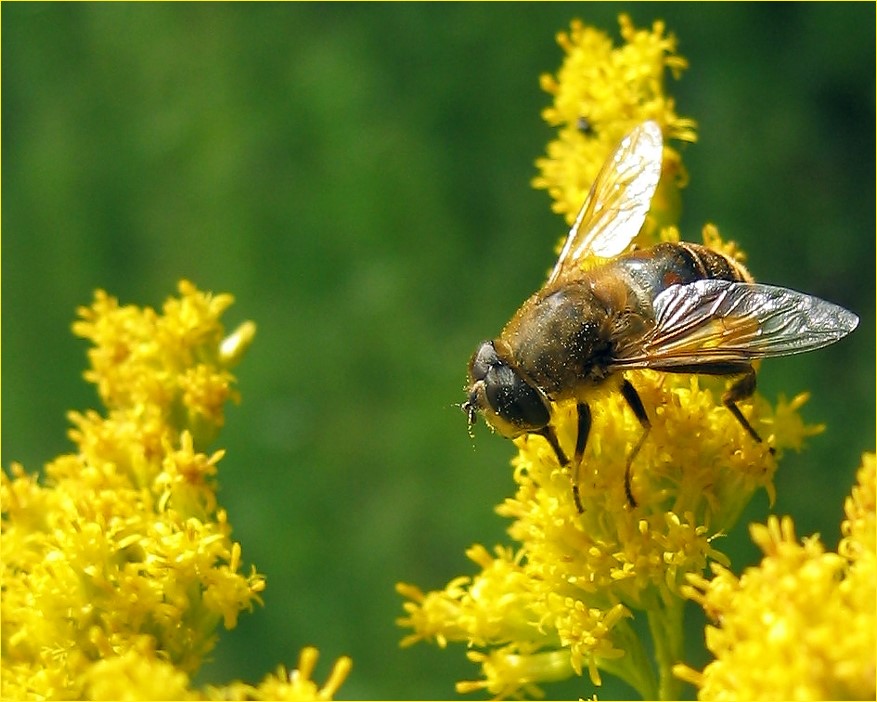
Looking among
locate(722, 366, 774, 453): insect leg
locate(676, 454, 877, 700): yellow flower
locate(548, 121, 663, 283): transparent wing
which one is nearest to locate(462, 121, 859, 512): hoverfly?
locate(722, 366, 774, 453): insect leg

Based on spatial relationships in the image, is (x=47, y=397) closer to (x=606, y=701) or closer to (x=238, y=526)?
(x=238, y=526)

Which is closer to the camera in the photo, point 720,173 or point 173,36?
point 720,173

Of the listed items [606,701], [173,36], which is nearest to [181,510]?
[606,701]

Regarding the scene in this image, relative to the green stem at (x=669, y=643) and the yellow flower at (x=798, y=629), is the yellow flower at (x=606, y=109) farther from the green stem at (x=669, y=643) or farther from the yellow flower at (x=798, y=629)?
the yellow flower at (x=798, y=629)

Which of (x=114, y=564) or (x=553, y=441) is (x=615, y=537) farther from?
(x=114, y=564)

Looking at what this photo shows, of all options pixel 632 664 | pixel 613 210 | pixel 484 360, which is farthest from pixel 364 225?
pixel 632 664

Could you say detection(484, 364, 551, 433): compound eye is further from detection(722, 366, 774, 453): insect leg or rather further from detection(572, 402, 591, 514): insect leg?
detection(722, 366, 774, 453): insect leg

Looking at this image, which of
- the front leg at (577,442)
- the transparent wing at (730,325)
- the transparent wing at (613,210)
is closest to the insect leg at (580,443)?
the front leg at (577,442)
